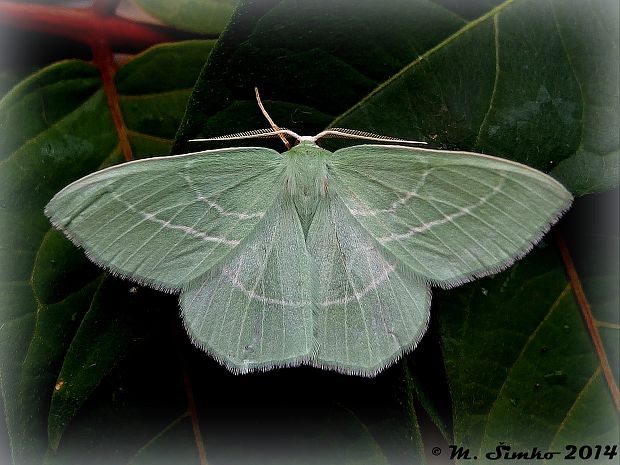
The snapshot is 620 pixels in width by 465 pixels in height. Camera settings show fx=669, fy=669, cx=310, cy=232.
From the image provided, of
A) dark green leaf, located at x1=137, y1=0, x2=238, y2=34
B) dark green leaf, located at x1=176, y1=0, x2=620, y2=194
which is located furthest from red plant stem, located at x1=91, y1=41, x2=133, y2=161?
dark green leaf, located at x1=176, y1=0, x2=620, y2=194

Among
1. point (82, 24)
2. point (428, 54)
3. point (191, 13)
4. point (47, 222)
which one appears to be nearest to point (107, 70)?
point (82, 24)

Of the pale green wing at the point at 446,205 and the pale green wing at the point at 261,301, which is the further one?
the pale green wing at the point at 261,301

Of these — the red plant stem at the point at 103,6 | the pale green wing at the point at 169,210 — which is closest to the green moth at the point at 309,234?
the pale green wing at the point at 169,210

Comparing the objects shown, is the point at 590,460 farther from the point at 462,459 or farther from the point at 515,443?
the point at 462,459

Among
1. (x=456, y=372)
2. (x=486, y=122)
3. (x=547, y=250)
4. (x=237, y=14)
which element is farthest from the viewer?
(x=547, y=250)

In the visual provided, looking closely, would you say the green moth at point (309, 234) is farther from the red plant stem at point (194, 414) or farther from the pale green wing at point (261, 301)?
the red plant stem at point (194, 414)

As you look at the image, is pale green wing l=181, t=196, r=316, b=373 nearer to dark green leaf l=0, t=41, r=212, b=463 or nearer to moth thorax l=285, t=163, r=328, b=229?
moth thorax l=285, t=163, r=328, b=229

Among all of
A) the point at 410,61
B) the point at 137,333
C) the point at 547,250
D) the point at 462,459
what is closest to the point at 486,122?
the point at 410,61
